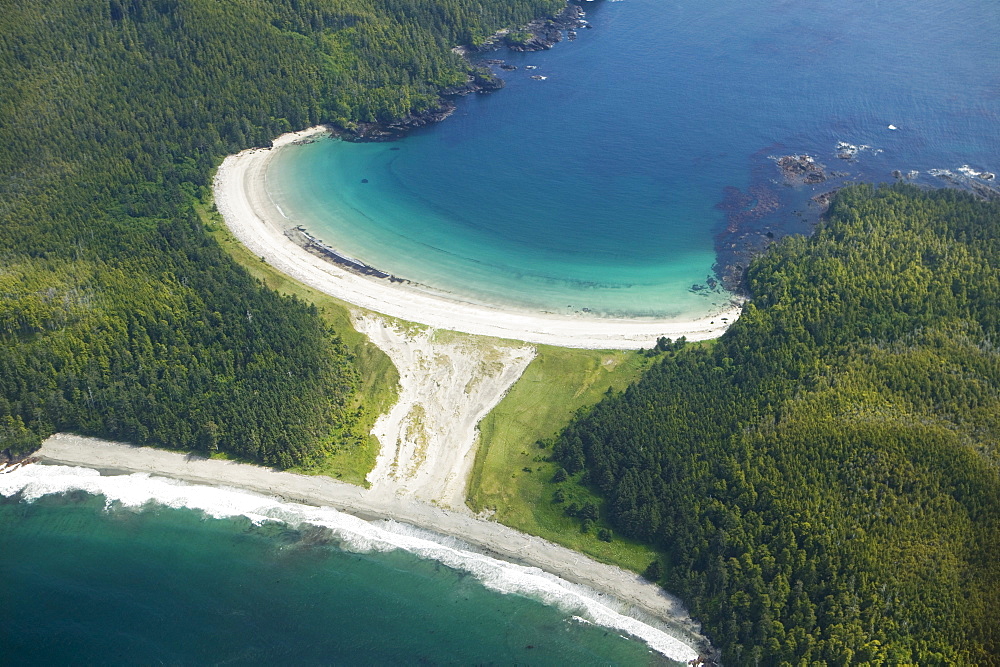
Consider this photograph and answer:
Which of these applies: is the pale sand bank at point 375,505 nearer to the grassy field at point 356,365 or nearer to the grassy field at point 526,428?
the grassy field at point 526,428

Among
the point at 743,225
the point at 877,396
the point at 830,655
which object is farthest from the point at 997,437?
the point at 743,225

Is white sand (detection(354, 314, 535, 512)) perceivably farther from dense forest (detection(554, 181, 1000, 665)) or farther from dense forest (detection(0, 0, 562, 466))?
dense forest (detection(554, 181, 1000, 665))

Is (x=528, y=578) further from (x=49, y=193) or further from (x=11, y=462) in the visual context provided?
(x=49, y=193)

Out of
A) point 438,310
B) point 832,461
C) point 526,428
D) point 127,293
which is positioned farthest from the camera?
point 438,310

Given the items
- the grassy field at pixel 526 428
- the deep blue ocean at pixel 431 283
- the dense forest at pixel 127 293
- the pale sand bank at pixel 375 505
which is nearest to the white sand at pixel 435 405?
the grassy field at pixel 526 428

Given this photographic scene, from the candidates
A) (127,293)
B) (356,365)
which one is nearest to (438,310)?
(356,365)

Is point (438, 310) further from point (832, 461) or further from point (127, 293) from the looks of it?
point (832, 461)
